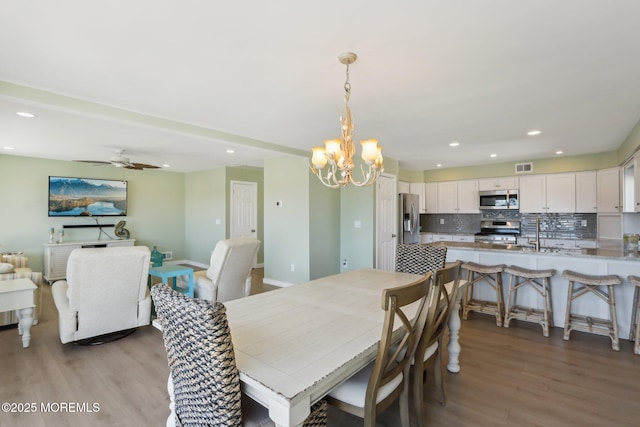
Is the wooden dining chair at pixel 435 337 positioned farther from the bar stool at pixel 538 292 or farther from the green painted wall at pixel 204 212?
the green painted wall at pixel 204 212

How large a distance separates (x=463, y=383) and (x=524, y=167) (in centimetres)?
519

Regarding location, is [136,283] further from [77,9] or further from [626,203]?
Answer: [626,203]

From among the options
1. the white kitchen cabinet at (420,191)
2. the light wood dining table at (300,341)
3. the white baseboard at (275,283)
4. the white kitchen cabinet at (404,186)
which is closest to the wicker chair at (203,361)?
the light wood dining table at (300,341)

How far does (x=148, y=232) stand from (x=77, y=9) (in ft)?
20.7

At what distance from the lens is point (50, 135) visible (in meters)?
4.00

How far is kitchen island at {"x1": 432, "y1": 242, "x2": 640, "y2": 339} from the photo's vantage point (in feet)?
A: 10.2

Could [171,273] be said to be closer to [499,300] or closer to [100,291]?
[100,291]

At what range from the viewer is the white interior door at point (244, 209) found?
689 centimetres

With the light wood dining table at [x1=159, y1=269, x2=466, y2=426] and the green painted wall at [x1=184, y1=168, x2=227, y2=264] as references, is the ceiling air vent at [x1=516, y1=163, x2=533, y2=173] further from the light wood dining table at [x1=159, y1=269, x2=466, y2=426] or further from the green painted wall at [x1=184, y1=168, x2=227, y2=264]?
the green painted wall at [x1=184, y1=168, x2=227, y2=264]

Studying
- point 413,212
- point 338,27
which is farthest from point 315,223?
point 338,27

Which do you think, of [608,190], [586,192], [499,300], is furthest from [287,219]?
[608,190]

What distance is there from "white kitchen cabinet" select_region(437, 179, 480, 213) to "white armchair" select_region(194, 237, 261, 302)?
4.84m

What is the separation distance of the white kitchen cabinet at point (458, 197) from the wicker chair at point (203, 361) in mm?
6422

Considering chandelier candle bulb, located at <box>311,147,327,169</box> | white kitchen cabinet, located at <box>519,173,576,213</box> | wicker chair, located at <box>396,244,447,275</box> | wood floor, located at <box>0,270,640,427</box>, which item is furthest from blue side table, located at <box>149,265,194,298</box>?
white kitchen cabinet, located at <box>519,173,576,213</box>
